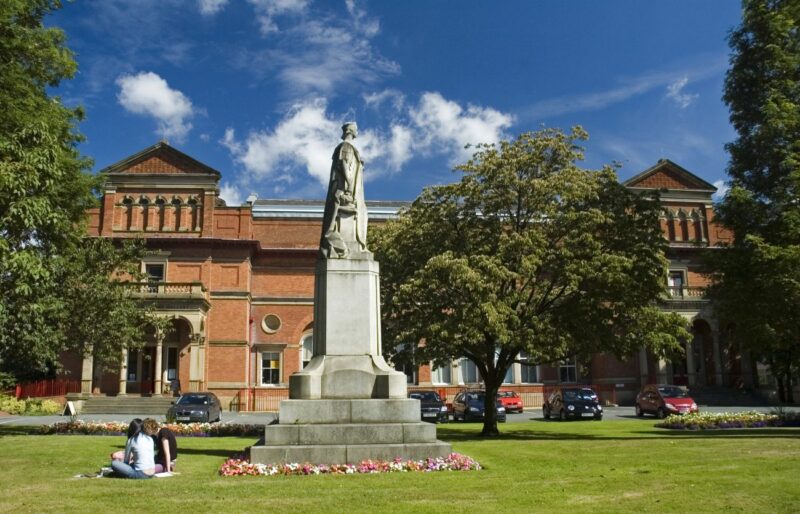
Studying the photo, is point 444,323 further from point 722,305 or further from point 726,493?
point 726,493

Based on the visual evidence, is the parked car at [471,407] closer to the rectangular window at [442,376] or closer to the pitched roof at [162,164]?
the rectangular window at [442,376]

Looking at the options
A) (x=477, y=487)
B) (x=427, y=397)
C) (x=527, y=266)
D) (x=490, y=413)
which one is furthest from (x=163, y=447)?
(x=427, y=397)

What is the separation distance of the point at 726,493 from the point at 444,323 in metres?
11.2

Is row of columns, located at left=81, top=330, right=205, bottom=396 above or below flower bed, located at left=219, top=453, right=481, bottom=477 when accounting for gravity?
above

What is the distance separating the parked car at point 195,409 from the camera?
1080 inches

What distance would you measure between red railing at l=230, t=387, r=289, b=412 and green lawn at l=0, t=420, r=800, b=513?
26994mm

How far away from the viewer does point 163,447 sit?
10672 millimetres

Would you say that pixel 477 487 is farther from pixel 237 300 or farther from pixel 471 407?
pixel 237 300

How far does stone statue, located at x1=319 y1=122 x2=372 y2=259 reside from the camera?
42.7 feet

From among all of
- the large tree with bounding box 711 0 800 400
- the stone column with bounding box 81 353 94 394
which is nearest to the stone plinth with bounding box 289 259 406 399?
the large tree with bounding box 711 0 800 400

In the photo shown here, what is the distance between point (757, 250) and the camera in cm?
1819

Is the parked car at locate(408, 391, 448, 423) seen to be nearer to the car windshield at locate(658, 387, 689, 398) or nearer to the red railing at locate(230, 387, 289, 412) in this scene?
the car windshield at locate(658, 387, 689, 398)

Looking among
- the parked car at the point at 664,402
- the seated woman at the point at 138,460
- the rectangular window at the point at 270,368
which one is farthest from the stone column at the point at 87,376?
the seated woman at the point at 138,460

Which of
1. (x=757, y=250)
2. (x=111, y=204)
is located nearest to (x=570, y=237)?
(x=757, y=250)
